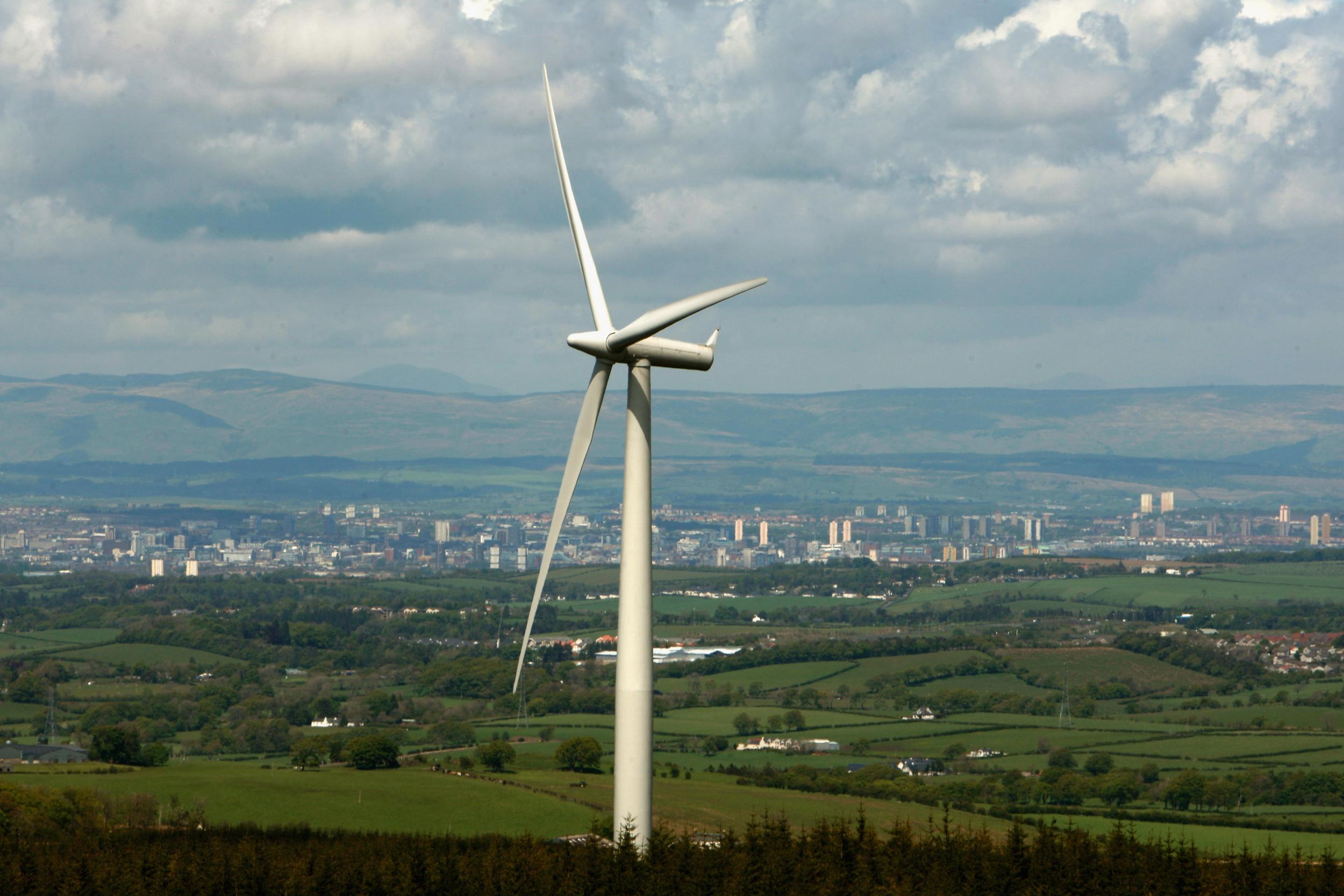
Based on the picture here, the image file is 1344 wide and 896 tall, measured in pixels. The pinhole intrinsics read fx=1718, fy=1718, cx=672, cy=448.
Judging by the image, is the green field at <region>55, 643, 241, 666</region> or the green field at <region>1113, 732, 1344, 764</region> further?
the green field at <region>55, 643, 241, 666</region>

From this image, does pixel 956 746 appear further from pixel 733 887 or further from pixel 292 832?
pixel 733 887

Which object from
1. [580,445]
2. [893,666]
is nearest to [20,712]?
[893,666]

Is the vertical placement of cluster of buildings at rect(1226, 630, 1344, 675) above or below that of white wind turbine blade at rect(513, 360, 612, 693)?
below

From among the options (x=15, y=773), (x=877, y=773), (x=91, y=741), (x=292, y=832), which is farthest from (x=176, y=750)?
(x=292, y=832)

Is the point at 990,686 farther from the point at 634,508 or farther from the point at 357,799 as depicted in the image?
the point at 634,508

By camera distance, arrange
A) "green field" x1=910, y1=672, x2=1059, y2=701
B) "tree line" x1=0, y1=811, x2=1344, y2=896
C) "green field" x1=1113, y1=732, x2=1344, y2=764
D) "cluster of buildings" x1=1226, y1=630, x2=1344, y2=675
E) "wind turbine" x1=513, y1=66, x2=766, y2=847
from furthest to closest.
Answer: "cluster of buildings" x1=1226, y1=630, x2=1344, y2=675
"green field" x1=910, y1=672, x2=1059, y2=701
"green field" x1=1113, y1=732, x2=1344, y2=764
"tree line" x1=0, y1=811, x2=1344, y2=896
"wind turbine" x1=513, y1=66, x2=766, y2=847

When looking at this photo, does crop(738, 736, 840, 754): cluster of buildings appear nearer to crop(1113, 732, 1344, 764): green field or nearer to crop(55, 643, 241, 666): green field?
crop(1113, 732, 1344, 764): green field

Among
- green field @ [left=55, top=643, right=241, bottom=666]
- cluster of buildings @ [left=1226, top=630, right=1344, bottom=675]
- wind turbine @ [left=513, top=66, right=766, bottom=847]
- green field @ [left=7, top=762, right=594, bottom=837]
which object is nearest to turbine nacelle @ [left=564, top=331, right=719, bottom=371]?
wind turbine @ [left=513, top=66, right=766, bottom=847]
